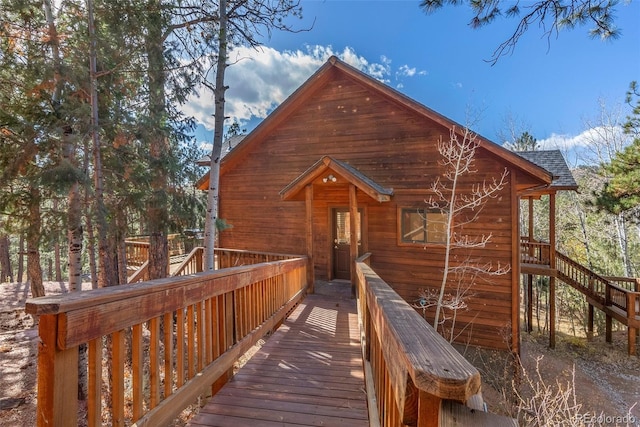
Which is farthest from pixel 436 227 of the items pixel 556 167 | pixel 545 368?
pixel 545 368

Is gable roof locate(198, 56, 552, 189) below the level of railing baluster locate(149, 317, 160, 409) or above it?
above

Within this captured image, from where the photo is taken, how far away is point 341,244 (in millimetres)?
9023

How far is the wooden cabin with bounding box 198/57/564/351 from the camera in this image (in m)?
7.11

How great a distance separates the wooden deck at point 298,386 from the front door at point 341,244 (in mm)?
4105

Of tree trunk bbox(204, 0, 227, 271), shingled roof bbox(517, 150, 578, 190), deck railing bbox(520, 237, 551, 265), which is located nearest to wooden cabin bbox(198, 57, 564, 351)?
shingled roof bbox(517, 150, 578, 190)

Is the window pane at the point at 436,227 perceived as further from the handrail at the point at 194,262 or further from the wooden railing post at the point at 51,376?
the wooden railing post at the point at 51,376

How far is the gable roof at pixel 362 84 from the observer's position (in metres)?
6.77

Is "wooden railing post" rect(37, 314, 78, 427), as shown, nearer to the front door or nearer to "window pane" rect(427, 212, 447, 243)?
"window pane" rect(427, 212, 447, 243)

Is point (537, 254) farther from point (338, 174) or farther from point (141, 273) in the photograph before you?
point (141, 273)

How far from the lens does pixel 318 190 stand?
852cm

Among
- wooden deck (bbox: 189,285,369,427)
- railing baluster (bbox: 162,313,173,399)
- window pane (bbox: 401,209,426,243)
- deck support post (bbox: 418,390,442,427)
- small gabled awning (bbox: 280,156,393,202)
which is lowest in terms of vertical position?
wooden deck (bbox: 189,285,369,427)

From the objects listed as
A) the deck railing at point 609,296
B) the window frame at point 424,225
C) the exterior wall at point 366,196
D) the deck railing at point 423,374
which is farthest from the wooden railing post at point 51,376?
the deck railing at point 609,296

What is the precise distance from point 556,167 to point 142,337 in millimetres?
11542

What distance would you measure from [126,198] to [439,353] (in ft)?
24.3
